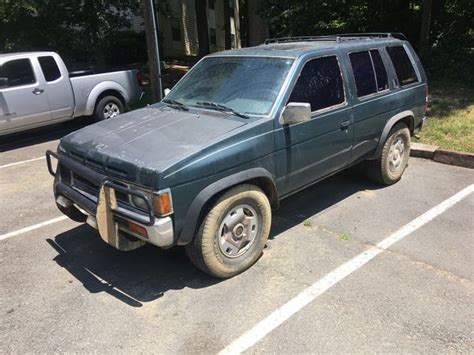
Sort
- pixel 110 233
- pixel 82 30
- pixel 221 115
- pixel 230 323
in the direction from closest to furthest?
pixel 230 323 → pixel 110 233 → pixel 221 115 → pixel 82 30

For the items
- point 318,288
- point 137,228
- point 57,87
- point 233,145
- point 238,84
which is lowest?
point 318,288

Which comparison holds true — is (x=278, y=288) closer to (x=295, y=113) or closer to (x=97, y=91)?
(x=295, y=113)

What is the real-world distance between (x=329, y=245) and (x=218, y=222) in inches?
53.2

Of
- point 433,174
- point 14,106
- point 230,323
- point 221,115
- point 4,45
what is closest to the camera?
point 230,323

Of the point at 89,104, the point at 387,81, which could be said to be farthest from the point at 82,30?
the point at 387,81

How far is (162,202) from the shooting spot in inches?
136

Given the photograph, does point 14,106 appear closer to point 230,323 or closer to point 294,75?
point 294,75

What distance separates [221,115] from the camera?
4344 millimetres

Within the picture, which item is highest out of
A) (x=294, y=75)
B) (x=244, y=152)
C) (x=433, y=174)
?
(x=294, y=75)

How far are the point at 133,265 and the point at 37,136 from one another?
6.23 meters

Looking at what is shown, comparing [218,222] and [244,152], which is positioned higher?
[244,152]

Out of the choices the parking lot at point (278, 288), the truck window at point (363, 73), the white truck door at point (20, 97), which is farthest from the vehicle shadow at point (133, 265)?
the white truck door at point (20, 97)

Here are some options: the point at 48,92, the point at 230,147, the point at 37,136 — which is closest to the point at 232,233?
the point at 230,147

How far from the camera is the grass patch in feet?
23.9
